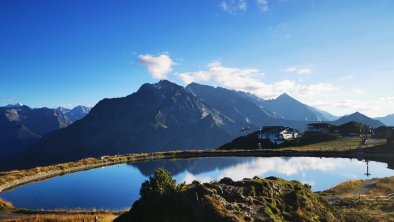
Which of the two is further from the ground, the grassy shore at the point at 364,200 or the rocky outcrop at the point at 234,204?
the rocky outcrop at the point at 234,204

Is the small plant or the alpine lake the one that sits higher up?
the small plant

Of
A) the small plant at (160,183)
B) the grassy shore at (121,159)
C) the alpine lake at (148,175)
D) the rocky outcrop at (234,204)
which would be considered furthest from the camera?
the grassy shore at (121,159)

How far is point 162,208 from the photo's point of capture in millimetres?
25188

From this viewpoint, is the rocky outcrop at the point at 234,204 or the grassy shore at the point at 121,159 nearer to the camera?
the rocky outcrop at the point at 234,204

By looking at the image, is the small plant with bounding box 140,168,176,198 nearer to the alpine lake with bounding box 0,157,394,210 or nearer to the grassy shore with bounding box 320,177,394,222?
the grassy shore with bounding box 320,177,394,222

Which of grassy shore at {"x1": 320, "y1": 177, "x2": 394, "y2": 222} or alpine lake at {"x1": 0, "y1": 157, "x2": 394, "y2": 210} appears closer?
grassy shore at {"x1": 320, "y1": 177, "x2": 394, "y2": 222}

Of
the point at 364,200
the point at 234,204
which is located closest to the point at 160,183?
the point at 234,204

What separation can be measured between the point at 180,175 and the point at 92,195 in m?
25.2

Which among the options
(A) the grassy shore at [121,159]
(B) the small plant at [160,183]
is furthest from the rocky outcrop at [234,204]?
(A) the grassy shore at [121,159]

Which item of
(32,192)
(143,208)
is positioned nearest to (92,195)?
(32,192)

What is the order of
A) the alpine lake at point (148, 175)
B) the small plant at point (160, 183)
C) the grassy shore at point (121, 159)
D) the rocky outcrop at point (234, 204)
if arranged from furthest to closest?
the grassy shore at point (121, 159) → the alpine lake at point (148, 175) → the small plant at point (160, 183) → the rocky outcrop at point (234, 204)

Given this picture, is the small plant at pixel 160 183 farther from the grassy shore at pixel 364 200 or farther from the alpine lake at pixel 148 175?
the alpine lake at pixel 148 175

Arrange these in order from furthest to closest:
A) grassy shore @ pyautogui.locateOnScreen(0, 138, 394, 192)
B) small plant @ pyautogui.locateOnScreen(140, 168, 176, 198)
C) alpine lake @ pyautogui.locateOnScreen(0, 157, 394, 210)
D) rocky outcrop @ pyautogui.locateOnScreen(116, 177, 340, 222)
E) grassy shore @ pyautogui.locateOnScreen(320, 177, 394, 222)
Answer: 1. grassy shore @ pyautogui.locateOnScreen(0, 138, 394, 192)
2. alpine lake @ pyautogui.locateOnScreen(0, 157, 394, 210)
3. grassy shore @ pyautogui.locateOnScreen(320, 177, 394, 222)
4. small plant @ pyautogui.locateOnScreen(140, 168, 176, 198)
5. rocky outcrop @ pyautogui.locateOnScreen(116, 177, 340, 222)

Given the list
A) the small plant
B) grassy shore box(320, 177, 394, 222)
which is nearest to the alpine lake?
grassy shore box(320, 177, 394, 222)
